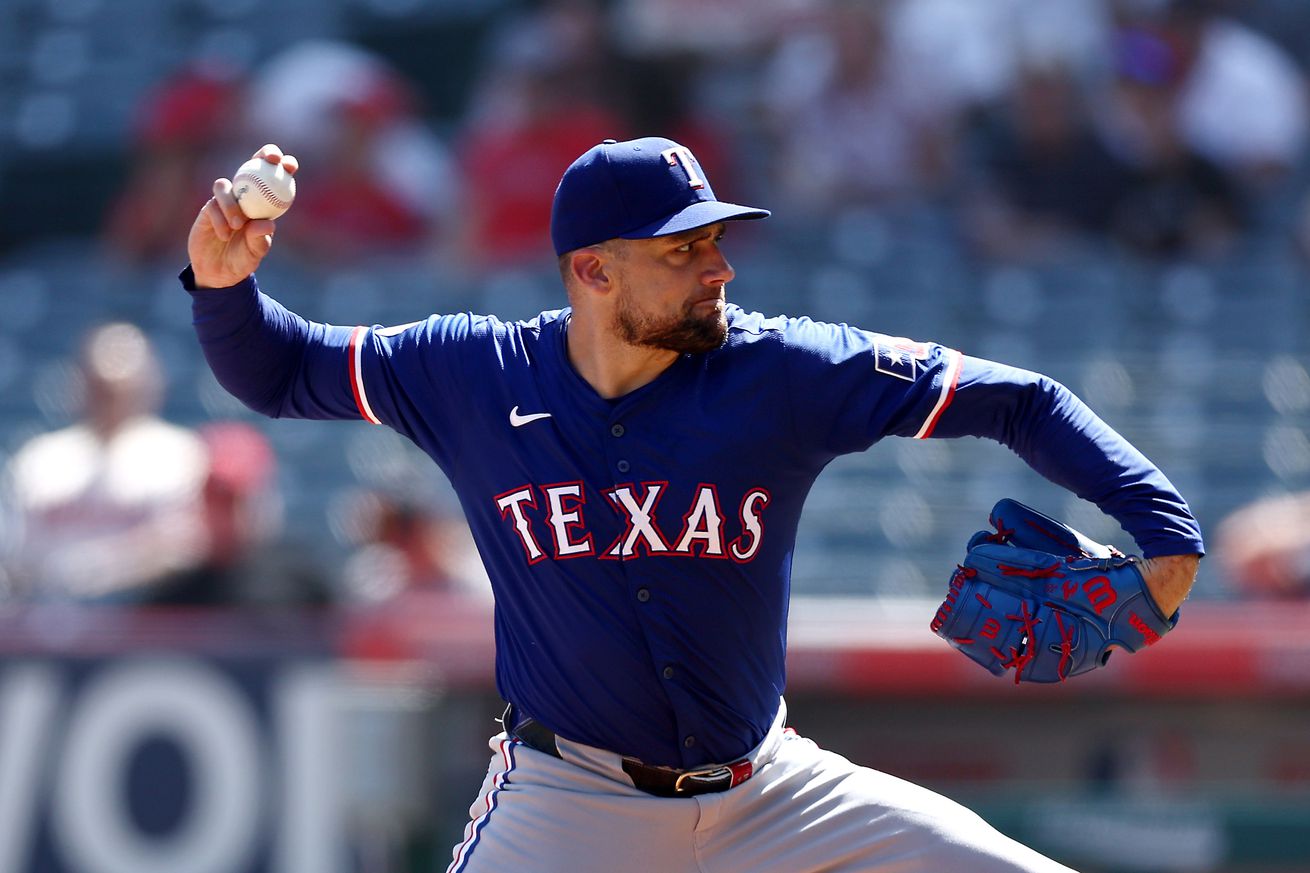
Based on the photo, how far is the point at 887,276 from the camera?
856 cm

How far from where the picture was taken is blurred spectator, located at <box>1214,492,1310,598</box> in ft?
19.2

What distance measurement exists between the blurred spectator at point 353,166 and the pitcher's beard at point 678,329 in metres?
5.71

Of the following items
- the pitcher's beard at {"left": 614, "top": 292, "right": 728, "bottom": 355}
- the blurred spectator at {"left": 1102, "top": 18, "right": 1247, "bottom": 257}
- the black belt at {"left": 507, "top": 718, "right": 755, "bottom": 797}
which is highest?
the blurred spectator at {"left": 1102, "top": 18, "right": 1247, "bottom": 257}

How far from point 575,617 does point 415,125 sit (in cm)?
627

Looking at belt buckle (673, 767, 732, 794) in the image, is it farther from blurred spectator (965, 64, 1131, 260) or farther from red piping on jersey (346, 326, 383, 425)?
blurred spectator (965, 64, 1131, 260)

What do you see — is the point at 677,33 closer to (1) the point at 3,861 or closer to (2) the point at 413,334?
(1) the point at 3,861

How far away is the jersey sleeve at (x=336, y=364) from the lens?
10.5ft

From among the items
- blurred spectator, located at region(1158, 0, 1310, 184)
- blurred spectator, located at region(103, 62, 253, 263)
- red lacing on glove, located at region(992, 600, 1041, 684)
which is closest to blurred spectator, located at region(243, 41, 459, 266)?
blurred spectator, located at region(103, 62, 253, 263)

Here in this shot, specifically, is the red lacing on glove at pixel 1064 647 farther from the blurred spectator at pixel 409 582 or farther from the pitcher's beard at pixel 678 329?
the blurred spectator at pixel 409 582

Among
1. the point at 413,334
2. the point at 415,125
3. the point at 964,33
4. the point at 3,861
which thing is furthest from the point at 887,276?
the point at 413,334

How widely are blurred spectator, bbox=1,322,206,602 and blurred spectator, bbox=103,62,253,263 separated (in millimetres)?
2335

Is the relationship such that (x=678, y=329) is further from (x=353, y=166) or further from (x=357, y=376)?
(x=353, y=166)

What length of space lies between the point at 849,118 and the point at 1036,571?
5.65m

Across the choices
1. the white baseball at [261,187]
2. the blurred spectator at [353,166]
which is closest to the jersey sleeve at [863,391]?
the white baseball at [261,187]
